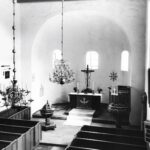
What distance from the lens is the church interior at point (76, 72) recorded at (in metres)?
9.18

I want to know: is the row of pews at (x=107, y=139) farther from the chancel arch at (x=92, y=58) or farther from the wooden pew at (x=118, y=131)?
the chancel arch at (x=92, y=58)

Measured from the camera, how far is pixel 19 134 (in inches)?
305

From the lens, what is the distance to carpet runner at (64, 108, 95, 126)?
12.7 meters

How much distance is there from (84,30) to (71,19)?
4.33ft

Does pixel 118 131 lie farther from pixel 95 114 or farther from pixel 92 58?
pixel 92 58

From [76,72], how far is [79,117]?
13.4 feet

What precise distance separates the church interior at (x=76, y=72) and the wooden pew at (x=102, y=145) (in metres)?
0.03

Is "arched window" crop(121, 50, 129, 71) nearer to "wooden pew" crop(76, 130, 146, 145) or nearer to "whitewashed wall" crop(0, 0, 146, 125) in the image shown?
"whitewashed wall" crop(0, 0, 146, 125)

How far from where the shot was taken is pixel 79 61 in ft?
53.4

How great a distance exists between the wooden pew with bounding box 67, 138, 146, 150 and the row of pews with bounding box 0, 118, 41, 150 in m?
1.70

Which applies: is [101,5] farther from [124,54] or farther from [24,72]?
[24,72]

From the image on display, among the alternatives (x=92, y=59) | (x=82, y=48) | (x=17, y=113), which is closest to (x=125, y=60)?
(x=92, y=59)

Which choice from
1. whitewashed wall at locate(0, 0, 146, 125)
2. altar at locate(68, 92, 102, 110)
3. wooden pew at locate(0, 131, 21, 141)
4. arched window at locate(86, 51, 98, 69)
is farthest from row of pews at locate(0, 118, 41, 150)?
arched window at locate(86, 51, 98, 69)

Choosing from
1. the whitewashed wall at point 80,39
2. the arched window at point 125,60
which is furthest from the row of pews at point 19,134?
the arched window at point 125,60
